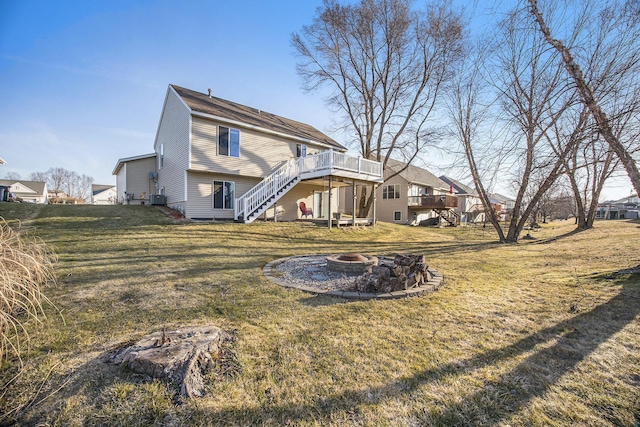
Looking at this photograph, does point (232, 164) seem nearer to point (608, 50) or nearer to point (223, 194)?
point (223, 194)

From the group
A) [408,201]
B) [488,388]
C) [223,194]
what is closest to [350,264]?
[488,388]

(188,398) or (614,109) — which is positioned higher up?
(614,109)

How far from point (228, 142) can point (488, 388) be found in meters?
13.8

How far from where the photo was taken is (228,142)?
534 inches

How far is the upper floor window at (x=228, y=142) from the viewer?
13.3 metres

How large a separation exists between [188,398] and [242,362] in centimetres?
55

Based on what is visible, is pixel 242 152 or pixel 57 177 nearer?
pixel 242 152

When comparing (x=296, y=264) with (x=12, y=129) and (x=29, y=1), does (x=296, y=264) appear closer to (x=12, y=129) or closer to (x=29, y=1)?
(x=29, y=1)

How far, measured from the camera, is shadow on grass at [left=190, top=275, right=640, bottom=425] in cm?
189

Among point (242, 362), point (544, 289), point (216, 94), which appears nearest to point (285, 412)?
point (242, 362)

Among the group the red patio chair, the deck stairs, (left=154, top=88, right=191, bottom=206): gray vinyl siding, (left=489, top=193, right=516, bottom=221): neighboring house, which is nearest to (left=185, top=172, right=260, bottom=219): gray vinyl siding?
(left=154, top=88, right=191, bottom=206): gray vinyl siding

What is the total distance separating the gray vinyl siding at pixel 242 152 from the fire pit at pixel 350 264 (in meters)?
9.40

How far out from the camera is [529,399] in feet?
6.76

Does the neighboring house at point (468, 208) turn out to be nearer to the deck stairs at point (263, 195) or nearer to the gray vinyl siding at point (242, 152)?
the gray vinyl siding at point (242, 152)
